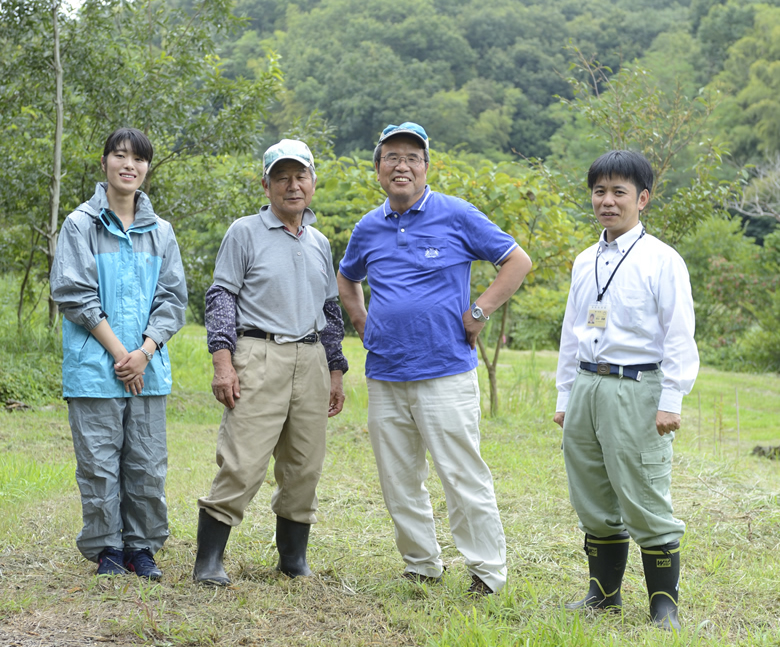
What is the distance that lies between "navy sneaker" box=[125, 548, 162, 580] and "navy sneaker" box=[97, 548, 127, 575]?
2.0 inches

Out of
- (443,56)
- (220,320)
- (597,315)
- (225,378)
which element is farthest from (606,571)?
(443,56)

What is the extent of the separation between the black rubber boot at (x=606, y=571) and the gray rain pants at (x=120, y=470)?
6.03ft

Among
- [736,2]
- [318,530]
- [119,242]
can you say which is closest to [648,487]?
[318,530]

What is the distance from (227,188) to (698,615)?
7.28 meters

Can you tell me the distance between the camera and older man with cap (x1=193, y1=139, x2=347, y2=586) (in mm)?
3385

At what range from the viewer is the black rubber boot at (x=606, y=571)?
10.6ft

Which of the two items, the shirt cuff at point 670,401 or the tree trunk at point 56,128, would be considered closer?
the shirt cuff at point 670,401

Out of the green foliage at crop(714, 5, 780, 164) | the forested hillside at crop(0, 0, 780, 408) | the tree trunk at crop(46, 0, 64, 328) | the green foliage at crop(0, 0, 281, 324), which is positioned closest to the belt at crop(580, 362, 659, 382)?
the forested hillside at crop(0, 0, 780, 408)

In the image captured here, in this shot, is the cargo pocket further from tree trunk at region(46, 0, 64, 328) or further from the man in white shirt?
tree trunk at region(46, 0, 64, 328)

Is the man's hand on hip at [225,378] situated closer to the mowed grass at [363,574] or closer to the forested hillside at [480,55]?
the mowed grass at [363,574]

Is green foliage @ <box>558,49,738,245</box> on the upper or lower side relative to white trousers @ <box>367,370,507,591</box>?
upper

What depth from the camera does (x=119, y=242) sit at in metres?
3.52

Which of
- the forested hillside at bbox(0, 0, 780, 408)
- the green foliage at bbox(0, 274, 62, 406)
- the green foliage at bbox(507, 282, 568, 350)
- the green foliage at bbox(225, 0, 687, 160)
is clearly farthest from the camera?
the green foliage at bbox(225, 0, 687, 160)

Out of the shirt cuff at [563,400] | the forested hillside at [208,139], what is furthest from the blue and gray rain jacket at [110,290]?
the forested hillside at [208,139]
